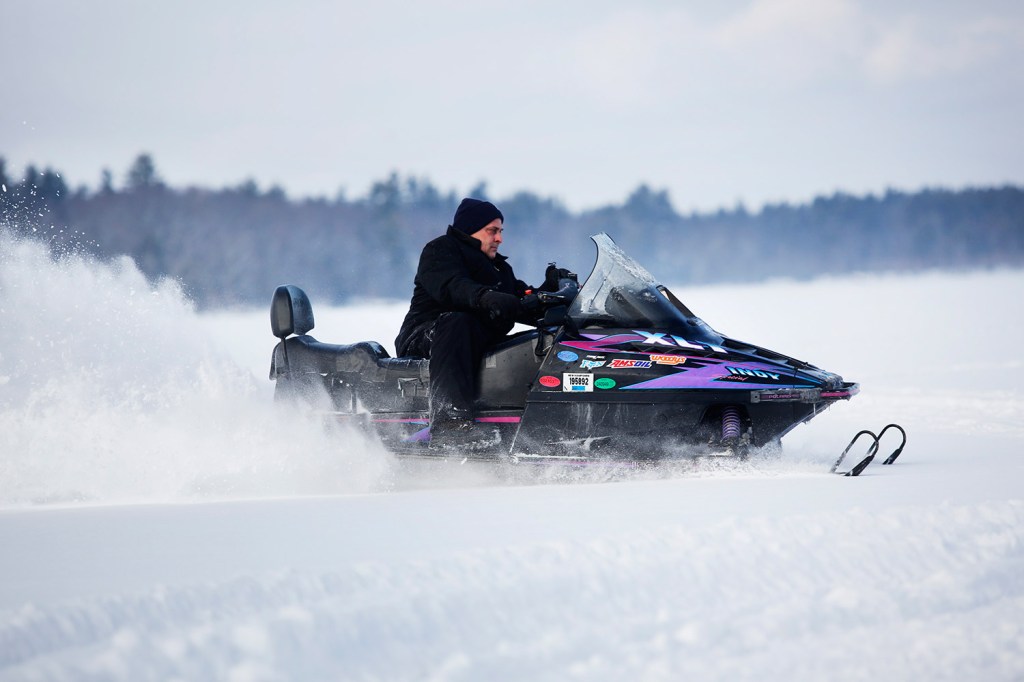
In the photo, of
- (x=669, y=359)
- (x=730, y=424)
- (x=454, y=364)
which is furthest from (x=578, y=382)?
(x=730, y=424)

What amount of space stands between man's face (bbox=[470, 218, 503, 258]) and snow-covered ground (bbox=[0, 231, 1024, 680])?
1335 millimetres

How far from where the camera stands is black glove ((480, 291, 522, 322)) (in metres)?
5.38

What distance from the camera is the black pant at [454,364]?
17.9ft

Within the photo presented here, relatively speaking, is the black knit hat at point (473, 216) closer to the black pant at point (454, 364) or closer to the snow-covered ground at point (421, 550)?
the black pant at point (454, 364)

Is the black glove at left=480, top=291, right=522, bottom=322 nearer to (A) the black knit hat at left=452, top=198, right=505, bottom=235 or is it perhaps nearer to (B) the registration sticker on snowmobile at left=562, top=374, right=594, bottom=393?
(B) the registration sticker on snowmobile at left=562, top=374, right=594, bottom=393

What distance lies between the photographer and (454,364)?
214 inches

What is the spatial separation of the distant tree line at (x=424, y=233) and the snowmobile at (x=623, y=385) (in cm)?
2545

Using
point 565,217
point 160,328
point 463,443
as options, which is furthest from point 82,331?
point 565,217

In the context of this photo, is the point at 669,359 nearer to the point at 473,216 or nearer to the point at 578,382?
the point at 578,382

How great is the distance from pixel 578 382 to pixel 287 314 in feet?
6.83

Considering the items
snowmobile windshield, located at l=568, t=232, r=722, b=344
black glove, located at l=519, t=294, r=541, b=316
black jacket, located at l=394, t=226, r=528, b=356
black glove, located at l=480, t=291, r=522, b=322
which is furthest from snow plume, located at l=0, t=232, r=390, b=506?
snowmobile windshield, located at l=568, t=232, r=722, b=344

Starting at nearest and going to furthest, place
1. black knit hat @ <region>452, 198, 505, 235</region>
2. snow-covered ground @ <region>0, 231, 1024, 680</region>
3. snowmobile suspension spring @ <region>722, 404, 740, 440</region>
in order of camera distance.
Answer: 1. snow-covered ground @ <region>0, 231, 1024, 680</region>
2. snowmobile suspension spring @ <region>722, 404, 740, 440</region>
3. black knit hat @ <region>452, 198, 505, 235</region>

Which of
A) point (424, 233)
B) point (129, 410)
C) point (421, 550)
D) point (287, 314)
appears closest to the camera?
point (421, 550)

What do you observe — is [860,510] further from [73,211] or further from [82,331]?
[73,211]
